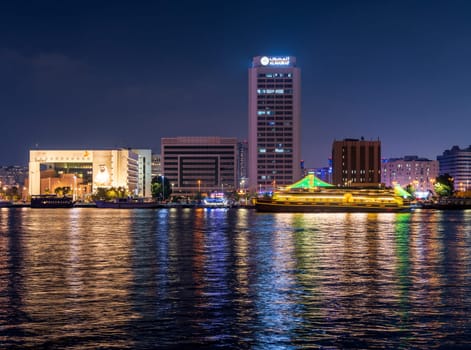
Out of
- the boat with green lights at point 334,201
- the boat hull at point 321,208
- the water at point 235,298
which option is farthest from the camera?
the boat with green lights at point 334,201

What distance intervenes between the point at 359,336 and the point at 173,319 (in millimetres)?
6867

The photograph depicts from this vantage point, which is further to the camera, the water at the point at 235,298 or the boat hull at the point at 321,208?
the boat hull at the point at 321,208

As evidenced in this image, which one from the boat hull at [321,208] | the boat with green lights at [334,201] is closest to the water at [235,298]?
the boat hull at [321,208]

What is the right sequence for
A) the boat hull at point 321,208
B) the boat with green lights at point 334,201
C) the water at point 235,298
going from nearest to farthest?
the water at point 235,298, the boat hull at point 321,208, the boat with green lights at point 334,201

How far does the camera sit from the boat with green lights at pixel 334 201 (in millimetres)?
175625

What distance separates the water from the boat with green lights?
121 m

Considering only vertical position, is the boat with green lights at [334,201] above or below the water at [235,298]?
above

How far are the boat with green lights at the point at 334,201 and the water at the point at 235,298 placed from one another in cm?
12113

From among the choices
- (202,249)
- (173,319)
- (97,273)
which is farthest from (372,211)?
(173,319)

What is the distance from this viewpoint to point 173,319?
25.4 meters

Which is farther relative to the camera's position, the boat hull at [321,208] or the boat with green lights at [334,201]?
the boat with green lights at [334,201]

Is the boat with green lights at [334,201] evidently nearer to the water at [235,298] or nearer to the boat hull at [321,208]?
the boat hull at [321,208]

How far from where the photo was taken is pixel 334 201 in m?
178

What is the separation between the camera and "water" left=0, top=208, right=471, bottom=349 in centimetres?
2261
